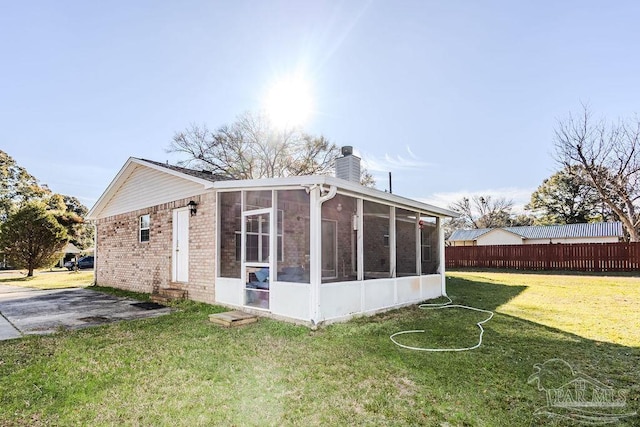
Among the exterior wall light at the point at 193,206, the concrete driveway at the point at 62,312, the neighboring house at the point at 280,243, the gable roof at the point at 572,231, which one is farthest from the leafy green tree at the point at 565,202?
the concrete driveway at the point at 62,312

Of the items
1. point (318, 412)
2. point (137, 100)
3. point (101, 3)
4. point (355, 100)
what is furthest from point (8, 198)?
point (318, 412)

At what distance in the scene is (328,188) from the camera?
6.01 meters

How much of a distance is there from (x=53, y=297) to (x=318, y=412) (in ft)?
35.9

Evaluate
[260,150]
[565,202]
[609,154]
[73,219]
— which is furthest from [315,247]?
[73,219]

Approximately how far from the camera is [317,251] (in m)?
5.86

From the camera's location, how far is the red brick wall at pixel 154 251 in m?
7.85

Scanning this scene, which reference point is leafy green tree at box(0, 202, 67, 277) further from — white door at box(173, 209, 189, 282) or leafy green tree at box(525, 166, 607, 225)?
leafy green tree at box(525, 166, 607, 225)

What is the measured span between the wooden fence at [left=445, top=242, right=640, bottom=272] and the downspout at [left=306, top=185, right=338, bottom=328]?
60.6 ft

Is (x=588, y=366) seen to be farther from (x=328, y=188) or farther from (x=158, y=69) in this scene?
(x=158, y=69)

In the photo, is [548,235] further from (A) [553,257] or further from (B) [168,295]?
(B) [168,295]

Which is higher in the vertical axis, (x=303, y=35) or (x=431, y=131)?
(x=303, y=35)

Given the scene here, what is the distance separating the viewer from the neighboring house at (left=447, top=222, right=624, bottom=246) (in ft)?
84.5

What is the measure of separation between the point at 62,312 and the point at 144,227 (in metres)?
3.44

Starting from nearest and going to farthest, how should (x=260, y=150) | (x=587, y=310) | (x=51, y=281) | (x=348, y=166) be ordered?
(x=587, y=310) → (x=348, y=166) → (x=51, y=281) → (x=260, y=150)
